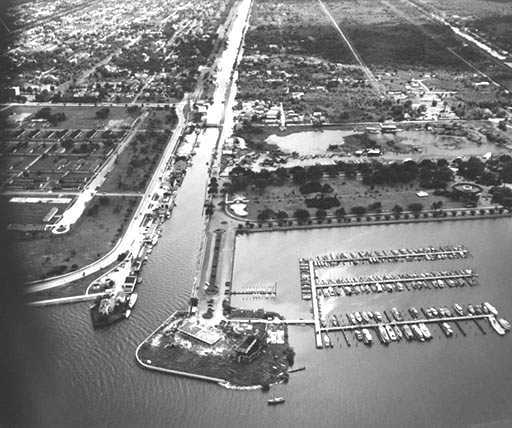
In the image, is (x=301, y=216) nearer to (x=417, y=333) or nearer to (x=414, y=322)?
(x=414, y=322)

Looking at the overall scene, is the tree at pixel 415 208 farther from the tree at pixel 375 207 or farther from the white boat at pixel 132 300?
the white boat at pixel 132 300

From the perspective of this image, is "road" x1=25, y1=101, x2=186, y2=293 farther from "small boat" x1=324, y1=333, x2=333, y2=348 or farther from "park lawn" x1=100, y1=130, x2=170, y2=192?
"small boat" x1=324, y1=333, x2=333, y2=348

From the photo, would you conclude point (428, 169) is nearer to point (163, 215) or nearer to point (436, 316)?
point (436, 316)

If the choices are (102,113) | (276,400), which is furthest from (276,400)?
(102,113)

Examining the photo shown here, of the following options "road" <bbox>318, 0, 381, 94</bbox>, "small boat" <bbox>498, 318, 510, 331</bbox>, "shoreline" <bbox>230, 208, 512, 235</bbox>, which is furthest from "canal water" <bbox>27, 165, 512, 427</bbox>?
"road" <bbox>318, 0, 381, 94</bbox>

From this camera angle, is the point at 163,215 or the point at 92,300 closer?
the point at 92,300

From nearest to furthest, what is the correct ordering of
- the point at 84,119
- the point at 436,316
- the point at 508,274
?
the point at 436,316, the point at 508,274, the point at 84,119

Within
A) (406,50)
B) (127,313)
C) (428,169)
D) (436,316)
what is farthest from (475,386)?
(406,50)
